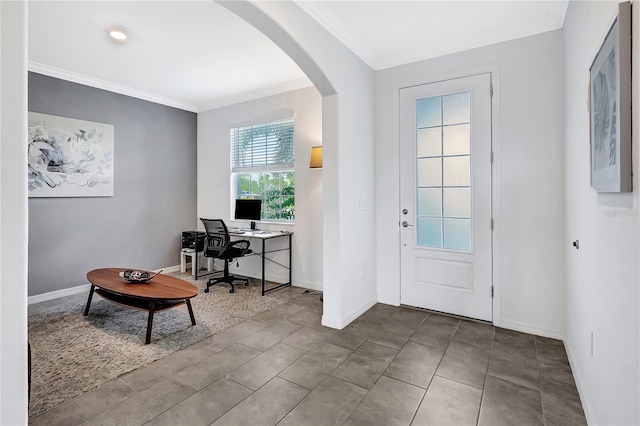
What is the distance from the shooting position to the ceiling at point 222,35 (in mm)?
2531

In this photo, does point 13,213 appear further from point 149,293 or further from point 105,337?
point 105,337

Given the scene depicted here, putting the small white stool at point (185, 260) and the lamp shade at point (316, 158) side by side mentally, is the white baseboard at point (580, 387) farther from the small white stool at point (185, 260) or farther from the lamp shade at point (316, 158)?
the small white stool at point (185, 260)

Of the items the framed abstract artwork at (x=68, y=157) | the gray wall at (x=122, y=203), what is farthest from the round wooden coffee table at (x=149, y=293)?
the framed abstract artwork at (x=68, y=157)

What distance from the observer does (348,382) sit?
206 centimetres

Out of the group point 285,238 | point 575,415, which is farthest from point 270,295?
point 575,415

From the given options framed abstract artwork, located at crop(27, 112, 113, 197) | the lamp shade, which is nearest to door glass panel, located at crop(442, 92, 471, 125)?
the lamp shade

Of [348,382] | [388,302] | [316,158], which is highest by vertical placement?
[316,158]

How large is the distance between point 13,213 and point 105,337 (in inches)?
92.2

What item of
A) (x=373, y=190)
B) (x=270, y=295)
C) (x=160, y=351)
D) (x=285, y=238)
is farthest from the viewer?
(x=285, y=238)

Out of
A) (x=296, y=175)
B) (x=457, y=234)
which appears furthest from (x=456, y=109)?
(x=296, y=175)

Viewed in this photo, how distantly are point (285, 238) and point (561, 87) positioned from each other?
10.9 ft

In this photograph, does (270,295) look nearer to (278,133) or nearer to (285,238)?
(285,238)

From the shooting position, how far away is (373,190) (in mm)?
3512

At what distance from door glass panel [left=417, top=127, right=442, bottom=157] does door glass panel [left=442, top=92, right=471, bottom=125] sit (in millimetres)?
129
